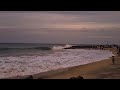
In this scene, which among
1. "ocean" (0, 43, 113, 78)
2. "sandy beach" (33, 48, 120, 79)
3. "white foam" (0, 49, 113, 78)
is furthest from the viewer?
"ocean" (0, 43, 113, 78)

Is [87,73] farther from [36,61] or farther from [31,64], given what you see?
[36,61]

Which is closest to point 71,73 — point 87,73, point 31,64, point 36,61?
point 87,73

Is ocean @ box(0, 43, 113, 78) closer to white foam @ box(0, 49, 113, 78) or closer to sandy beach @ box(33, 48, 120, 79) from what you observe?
white foam @ box(0, 49, 113, 78)

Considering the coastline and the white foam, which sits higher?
the white foam

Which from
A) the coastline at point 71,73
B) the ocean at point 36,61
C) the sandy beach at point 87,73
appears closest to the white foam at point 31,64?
the ocean at point 36,61

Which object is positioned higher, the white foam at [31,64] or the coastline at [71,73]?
the white foam at [31,64]

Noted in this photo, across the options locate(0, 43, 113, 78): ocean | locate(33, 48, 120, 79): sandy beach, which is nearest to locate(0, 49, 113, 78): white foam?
locate(0, 43, 113, 78): ocean

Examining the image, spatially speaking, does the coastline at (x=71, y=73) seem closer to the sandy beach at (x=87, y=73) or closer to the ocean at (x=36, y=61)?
the sandy beach at (x=87, y=73)

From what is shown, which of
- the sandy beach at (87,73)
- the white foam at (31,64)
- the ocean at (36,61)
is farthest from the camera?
the ocean at (36,61)
